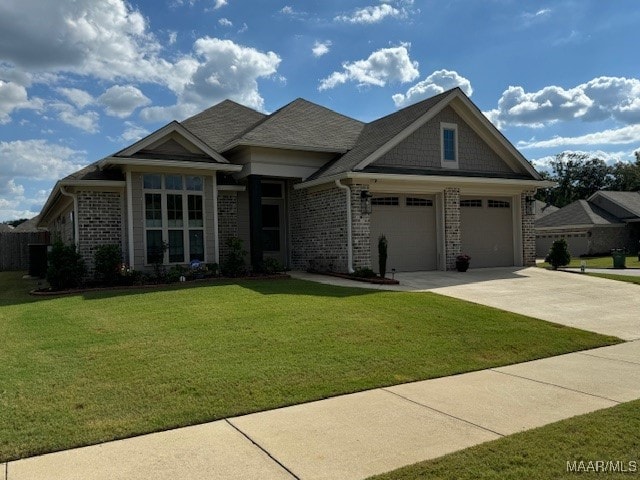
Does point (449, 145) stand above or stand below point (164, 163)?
above

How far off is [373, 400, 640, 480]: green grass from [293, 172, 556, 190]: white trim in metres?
11.4

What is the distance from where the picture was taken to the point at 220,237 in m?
17.1

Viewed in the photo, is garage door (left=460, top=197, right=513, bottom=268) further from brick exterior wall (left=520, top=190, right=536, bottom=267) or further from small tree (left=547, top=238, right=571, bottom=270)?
small tree (left=547, top=238, right=571, bottom=270)

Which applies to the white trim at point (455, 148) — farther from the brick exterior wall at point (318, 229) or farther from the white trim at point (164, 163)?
the white trim at point (164, 163)

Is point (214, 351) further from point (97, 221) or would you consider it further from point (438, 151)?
point (438, 151)

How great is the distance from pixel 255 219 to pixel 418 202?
5.67 m

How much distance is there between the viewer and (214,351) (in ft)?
23.1

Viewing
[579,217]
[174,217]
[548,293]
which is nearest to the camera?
[548,293]

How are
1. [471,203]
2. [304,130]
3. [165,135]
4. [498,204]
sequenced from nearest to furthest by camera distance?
1. [165,135]
2. [304,130]
3. [471,203]
4. [498,204]

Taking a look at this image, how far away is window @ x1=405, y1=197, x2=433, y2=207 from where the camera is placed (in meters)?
17.7

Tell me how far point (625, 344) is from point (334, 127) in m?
14.1

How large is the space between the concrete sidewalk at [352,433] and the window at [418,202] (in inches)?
452

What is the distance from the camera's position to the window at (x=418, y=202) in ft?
58.0

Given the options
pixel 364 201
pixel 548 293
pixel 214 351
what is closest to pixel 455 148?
pixel 364 201
